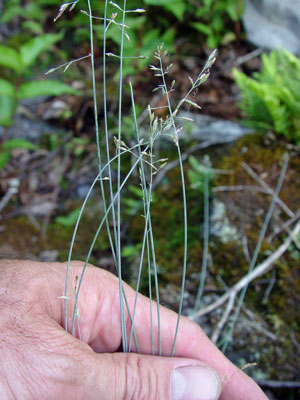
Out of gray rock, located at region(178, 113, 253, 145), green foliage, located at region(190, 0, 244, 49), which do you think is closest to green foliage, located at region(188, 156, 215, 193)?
gray rock, located at region(178, 113, 253, 145)

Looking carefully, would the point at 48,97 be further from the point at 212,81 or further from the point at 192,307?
the point at 192,307

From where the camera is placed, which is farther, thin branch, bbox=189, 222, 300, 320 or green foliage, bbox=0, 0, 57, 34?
green foliage, bbox=0, 0, 57, 34

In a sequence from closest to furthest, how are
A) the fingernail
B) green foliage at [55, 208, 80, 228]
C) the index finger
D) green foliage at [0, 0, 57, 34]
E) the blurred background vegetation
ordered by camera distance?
the fingernail, the index finger, the blurred background vegetation, green foliage at [55, 208, 80, 228], green foliage at [0, 0, 57, 34]

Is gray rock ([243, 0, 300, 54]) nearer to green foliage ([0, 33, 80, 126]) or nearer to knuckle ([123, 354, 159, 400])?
green foliage ([0, 33, 80, 126])

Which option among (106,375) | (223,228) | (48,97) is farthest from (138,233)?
(48,97)

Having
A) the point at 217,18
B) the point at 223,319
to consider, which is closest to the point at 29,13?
the point at 217,18

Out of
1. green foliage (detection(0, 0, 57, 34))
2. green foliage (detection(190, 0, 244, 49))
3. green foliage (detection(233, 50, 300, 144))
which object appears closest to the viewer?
green foliage (detection(233, 50, 300, 144))

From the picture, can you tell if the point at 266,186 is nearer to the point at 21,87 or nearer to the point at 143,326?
the point at 143,326

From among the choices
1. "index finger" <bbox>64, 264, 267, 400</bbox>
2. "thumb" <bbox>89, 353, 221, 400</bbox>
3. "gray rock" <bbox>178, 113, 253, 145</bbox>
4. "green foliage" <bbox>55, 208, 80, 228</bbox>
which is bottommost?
"green foliage" <bbox>55, 208, 80, 228</bbox>
